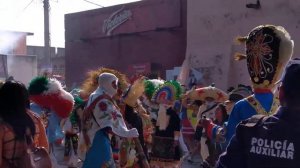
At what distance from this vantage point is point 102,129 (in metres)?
6.29

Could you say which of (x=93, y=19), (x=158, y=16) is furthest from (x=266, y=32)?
(x=93, y=19)

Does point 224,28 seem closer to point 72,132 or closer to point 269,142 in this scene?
point 72,132

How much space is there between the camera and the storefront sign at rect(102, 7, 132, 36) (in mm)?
22494

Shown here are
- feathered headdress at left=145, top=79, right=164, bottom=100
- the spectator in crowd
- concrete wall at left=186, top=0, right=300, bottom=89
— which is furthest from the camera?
concrete wall at left=186, top=0, right=300, bottom=89

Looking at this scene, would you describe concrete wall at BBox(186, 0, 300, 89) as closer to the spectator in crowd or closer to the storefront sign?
the storefront sign

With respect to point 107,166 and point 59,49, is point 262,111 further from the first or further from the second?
point 59,49

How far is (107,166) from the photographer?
624cm

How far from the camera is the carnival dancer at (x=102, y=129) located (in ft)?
20.4

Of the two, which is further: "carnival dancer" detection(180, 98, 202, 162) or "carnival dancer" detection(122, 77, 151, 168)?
"carnival dancer" detection(180, 98, 202, 162)

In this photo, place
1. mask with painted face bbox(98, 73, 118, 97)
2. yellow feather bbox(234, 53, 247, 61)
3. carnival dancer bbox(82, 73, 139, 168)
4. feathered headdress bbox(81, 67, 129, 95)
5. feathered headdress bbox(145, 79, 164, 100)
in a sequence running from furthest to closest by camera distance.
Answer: feathered headdress bbox(145, 79, 164, 100) < feathered headdress bbox(81, 67, 129, 95) < mask with painted face bbox(98, 73, 118, 97) < carnival dancer bbox(82, 73, 139, 168) < yellow feather bbox(234, 53, 247, 61)

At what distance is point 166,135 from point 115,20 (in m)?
15.2

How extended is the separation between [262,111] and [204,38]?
14.0 metres

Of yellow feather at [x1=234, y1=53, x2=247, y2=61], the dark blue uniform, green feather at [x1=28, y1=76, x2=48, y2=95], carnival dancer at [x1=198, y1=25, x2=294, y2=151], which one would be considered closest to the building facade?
green feather at [x1=28, y1=76, x2=48, y2=95]

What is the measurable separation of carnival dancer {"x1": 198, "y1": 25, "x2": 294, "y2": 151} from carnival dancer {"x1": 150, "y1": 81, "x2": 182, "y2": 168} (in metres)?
3.77
